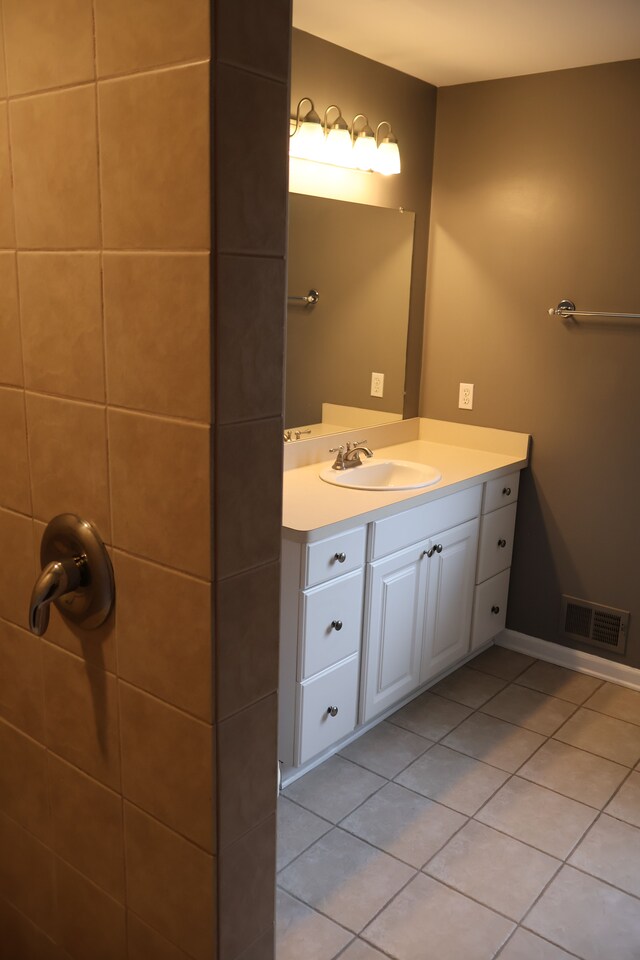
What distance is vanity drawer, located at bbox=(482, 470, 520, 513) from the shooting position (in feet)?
10.1

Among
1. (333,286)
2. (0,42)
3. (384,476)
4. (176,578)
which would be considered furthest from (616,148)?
(176,578)

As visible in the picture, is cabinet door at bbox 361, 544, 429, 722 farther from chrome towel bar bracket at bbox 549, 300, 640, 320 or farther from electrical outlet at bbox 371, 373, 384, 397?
chrome towel bar bracket at bbox 549, 300, 640, 320

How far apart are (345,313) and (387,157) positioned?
1.91 ft

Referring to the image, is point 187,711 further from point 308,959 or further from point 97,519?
point 308,959

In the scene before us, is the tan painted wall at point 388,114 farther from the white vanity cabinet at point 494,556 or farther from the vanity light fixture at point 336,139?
the white vanity cabinet at point 494,556

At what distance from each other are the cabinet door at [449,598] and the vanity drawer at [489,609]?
0.05 meters

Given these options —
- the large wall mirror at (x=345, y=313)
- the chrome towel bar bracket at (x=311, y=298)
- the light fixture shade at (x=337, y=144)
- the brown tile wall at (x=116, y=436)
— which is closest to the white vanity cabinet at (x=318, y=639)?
the large wall mirror at (x=345, y=313)

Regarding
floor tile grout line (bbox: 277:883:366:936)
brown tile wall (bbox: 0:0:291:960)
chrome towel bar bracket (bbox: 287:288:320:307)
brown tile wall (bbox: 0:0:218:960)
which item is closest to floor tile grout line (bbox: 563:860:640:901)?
floor tile grout line (bbox: 277:883:366:936)

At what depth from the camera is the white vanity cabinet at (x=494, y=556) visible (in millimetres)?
3111

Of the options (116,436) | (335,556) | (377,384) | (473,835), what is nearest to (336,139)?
(377,384)

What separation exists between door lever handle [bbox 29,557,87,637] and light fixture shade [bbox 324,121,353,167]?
6.92ft

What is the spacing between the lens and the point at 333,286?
2.99 meters

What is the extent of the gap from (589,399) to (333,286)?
3.52 feet

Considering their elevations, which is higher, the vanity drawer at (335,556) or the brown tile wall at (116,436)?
the brown tile wall at (116,436)
